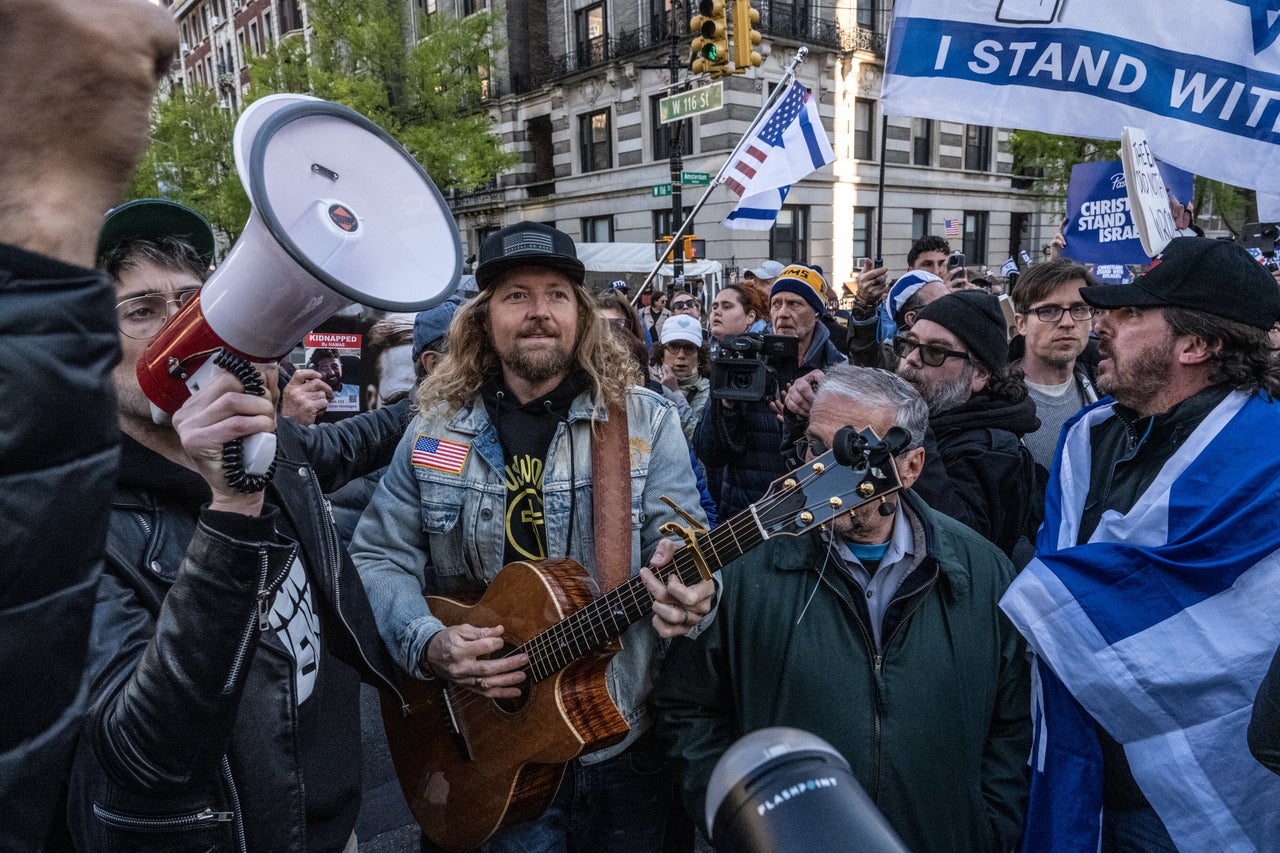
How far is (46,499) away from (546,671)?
176cm

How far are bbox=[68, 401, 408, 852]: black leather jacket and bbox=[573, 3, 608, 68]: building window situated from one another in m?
27.5

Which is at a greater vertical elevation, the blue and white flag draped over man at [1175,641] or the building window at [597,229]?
the building window at [597,229]

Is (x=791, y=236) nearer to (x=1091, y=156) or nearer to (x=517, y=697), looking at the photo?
(x=1091, y=156)

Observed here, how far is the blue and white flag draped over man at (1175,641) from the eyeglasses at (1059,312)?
1.51m

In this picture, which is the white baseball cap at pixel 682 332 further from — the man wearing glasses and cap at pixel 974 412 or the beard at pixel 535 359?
the beard at pixel 535 359

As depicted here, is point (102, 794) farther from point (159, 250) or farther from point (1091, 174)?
point (1091, 174)

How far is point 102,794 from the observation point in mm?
1357

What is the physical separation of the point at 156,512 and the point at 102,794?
1.70 feet

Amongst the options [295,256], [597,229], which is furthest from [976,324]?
[597,229]

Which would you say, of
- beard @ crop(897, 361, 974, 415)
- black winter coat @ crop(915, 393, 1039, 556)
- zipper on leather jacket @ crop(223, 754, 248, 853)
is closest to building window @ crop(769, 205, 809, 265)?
beard @ crop(897, 361, 974, 415)

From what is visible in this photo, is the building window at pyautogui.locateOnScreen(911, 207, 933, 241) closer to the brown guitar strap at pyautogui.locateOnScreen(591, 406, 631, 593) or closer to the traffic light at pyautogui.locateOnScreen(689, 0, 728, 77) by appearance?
the traffic light at pyautogui.locateOnScreen(689, 0, 728, 77)

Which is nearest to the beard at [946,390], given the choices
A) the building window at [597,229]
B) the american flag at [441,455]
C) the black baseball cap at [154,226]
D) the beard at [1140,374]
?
the beard at [1140,374]

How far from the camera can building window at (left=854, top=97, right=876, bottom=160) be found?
83.4 feet

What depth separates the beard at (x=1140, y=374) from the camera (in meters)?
2.38
